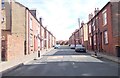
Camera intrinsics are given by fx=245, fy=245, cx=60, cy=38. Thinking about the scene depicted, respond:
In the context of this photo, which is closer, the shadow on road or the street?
the shadow on road

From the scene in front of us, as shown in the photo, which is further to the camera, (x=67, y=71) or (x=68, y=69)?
(x=68, y=69)

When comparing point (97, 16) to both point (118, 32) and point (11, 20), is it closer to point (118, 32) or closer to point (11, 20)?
point (118, 32)

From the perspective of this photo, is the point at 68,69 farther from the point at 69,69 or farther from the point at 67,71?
the point at 67,71

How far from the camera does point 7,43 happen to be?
24.0m

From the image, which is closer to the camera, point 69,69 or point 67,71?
point 67,71

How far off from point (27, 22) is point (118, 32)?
13.6m

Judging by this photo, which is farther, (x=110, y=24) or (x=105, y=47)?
(x=105, y=47)

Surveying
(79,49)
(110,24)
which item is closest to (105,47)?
(110,24)

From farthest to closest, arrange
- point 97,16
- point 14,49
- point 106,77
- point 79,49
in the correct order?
1. point 79,49
2. point 97,16
3. point 14,49
4. point 106,77

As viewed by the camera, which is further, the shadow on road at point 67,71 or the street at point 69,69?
the street at point 69,69

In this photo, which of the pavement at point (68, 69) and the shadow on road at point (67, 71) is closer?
the shadow on road at point (67, 71)

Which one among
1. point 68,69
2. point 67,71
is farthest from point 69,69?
point 67,71

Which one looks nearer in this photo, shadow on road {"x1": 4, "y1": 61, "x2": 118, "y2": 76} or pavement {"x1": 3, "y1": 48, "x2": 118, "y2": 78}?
shadow on road {"x1": 4, "y1": 61, "x2": 118, "y2": 76}

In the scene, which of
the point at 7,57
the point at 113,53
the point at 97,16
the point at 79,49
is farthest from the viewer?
the point at 79,49
